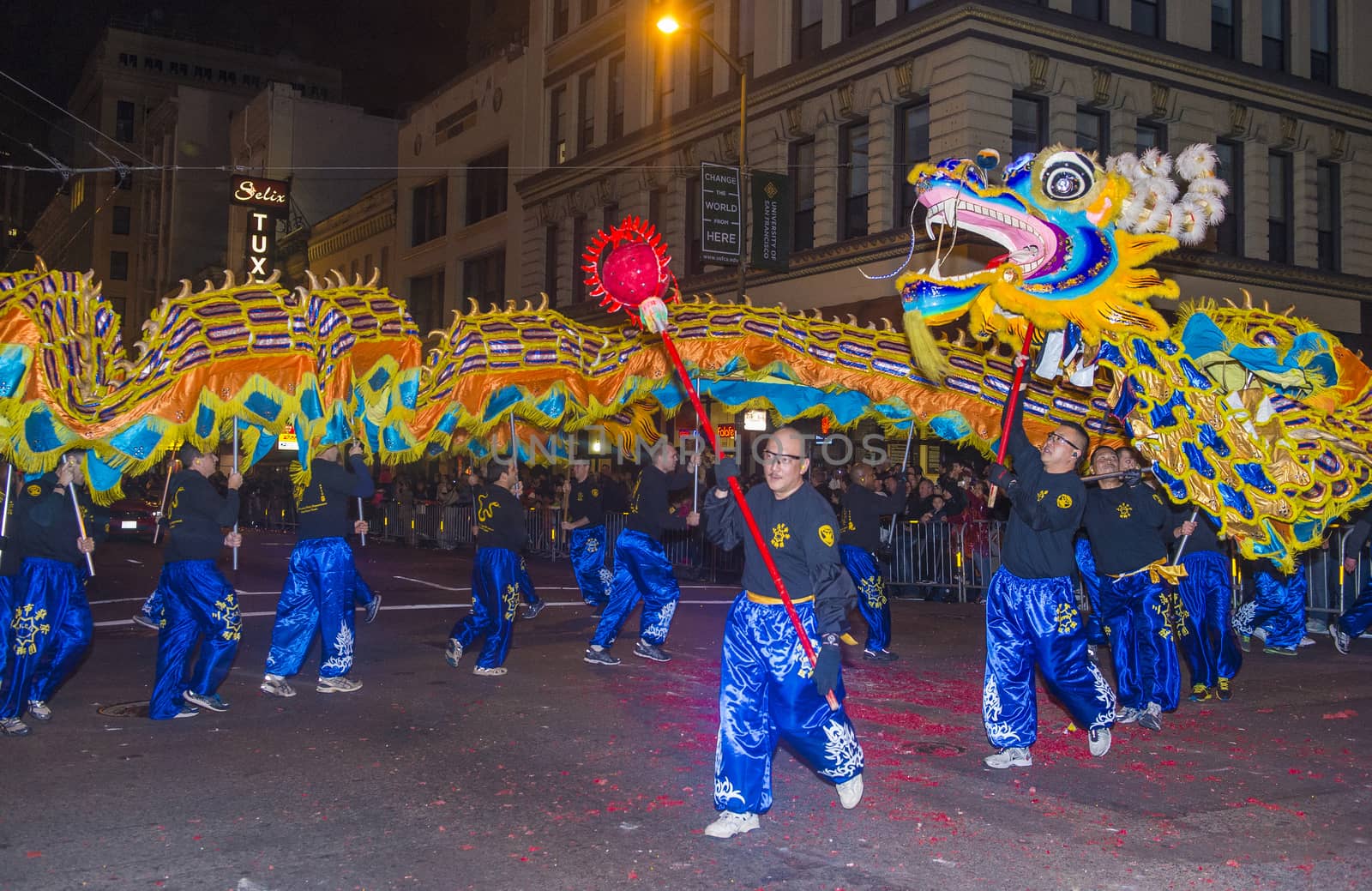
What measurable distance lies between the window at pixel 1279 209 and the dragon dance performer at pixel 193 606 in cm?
2151

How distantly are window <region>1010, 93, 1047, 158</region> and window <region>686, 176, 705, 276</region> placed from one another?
7.27 m

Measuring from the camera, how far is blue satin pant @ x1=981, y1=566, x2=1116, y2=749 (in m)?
6.61

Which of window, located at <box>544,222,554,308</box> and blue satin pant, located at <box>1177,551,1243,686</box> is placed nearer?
blue satin pant, located at <box>1177,551,1243,686</box>

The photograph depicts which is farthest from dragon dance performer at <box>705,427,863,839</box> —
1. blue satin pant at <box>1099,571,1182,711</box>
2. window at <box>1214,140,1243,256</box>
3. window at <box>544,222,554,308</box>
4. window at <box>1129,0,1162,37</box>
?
window at <box>544,222,554,308</box>

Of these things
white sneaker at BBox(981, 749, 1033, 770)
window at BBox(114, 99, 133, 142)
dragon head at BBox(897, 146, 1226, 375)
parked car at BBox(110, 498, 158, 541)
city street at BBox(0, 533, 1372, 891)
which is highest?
window at BBox(114, 99, 133, 142)

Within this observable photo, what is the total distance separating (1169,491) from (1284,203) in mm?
17338

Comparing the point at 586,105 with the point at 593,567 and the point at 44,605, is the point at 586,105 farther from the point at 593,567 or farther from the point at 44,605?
the point at 44,605

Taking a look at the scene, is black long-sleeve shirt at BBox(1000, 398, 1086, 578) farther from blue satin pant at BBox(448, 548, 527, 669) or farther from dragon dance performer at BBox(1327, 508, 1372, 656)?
dragon dance performer at BBox(1327, 508, 1372, 656)

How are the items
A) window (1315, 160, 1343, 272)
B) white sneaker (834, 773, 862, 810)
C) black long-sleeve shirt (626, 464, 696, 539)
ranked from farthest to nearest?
1. window (1315, 160, 1343, 272)
2. black long-sleeve shirt (626, 464, 696, 539)
3. white sneaker (834, 773, 862, 810)

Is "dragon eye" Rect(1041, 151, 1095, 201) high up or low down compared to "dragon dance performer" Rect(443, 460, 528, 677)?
up

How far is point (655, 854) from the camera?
5.09 metres

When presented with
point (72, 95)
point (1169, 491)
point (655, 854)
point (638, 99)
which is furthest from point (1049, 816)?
point (72, 95)

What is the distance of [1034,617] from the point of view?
6656mm

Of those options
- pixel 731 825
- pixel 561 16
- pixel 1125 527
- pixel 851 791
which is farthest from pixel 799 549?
pixel 561 16
